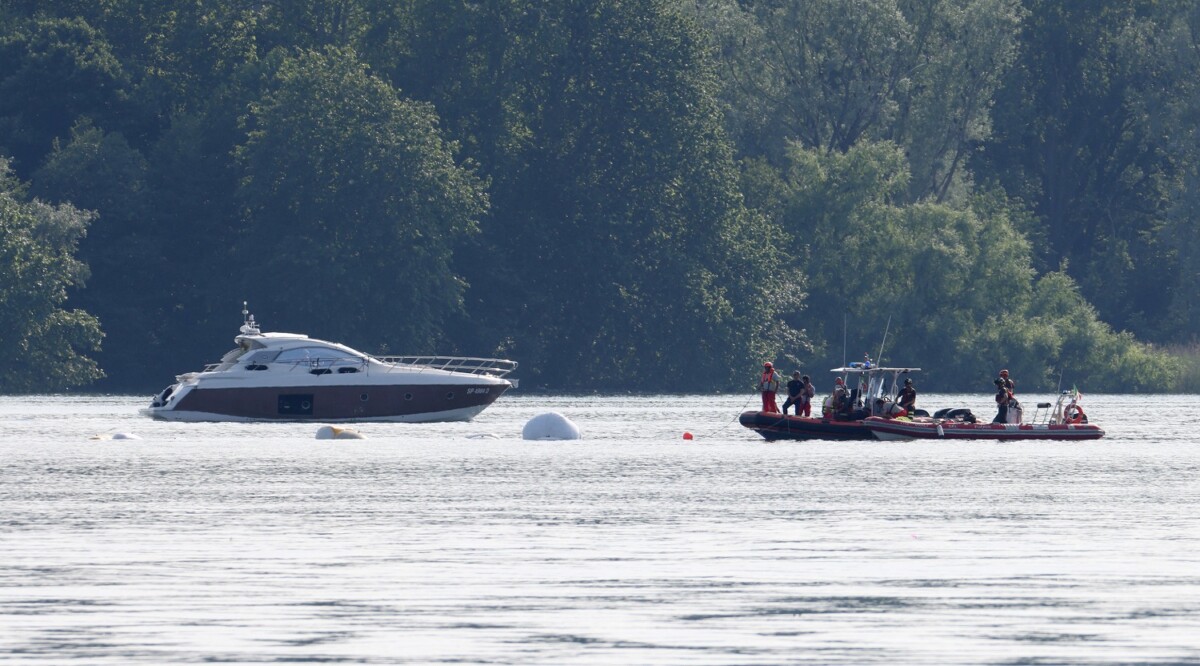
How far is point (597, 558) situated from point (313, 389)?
56.7m

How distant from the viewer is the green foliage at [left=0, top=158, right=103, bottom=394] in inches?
4921

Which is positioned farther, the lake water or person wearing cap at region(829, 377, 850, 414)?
person wearing cap at region(829, 377, 850, 414)

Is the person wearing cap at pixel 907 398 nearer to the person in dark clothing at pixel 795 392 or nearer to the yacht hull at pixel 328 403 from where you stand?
the person in dark clothing at pixel 795 392

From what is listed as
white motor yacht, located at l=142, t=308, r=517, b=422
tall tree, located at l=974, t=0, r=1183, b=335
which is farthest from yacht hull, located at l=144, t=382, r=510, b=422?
tall tree, located at l=974, t=0, r=1183, b=335

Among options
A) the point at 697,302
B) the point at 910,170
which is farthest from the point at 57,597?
the point at 910,170

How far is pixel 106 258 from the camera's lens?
448 feet

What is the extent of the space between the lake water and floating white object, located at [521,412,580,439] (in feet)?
29.6

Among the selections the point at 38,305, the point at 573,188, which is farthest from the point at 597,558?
the point at 573,188

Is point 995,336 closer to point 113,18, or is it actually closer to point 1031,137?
point 1031,137

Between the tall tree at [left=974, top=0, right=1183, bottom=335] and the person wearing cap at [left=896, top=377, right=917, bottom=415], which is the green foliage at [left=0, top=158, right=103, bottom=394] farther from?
the tall tree at [left=974, top=0, right=1183, bottom=335]

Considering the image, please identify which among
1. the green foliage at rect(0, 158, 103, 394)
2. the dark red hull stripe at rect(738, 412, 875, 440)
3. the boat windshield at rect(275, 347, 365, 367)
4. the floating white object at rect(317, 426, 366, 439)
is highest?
the green foliage at rect(0, 158, 103, 394)

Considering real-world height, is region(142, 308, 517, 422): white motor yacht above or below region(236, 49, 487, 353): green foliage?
below

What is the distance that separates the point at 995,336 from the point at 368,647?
124 m

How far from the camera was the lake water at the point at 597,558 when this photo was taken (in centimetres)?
2623
